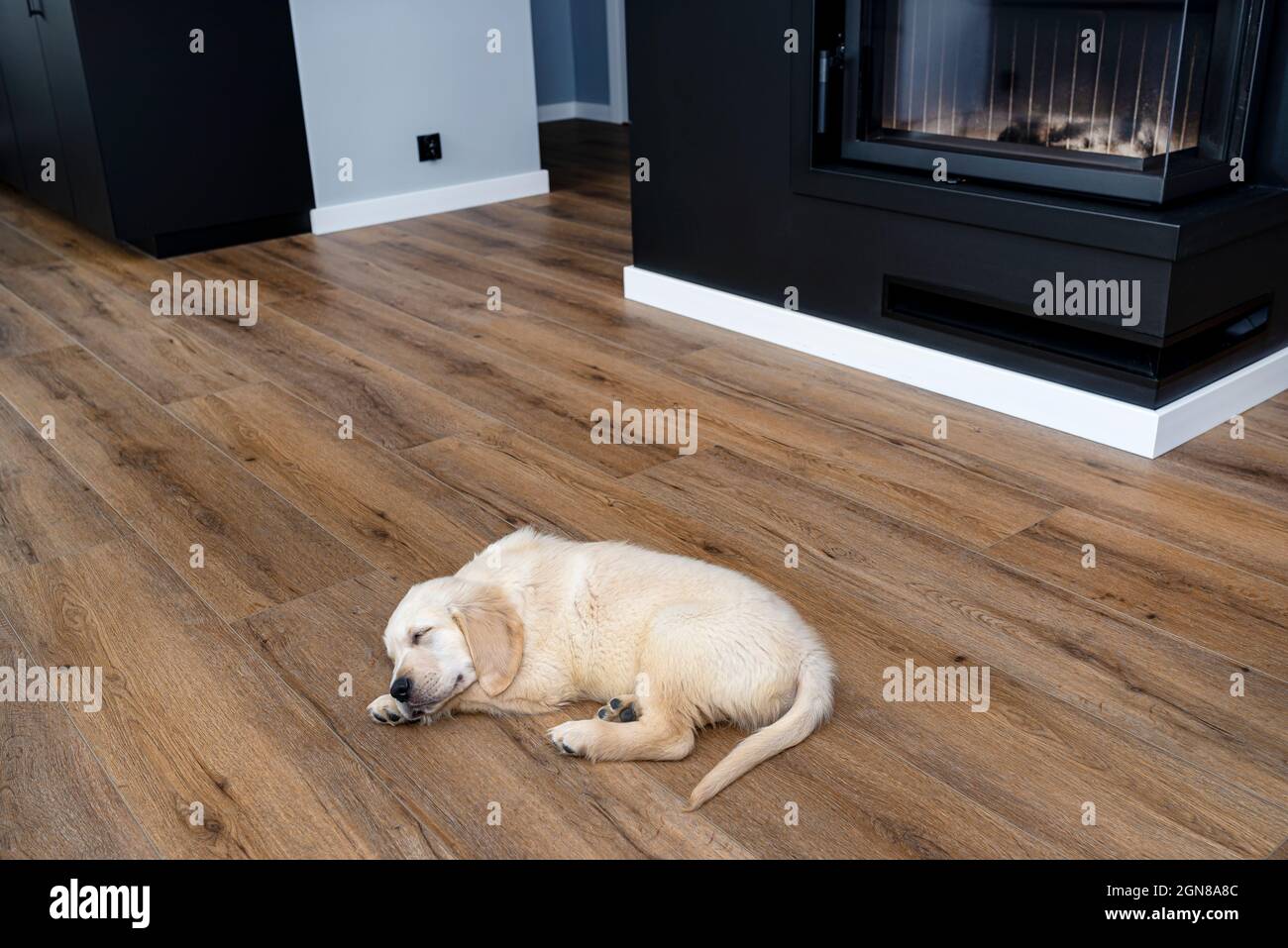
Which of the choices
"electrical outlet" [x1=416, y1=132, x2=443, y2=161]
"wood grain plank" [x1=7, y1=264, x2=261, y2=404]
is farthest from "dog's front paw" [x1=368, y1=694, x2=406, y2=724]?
"electrical outlet" [x1=416, y1=132, x2=443, y2=161]

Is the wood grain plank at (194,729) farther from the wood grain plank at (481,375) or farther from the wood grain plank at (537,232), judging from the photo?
the wood grain plank at (537,232)

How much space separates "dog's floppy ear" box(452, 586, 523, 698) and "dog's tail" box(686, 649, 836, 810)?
0.31 meters

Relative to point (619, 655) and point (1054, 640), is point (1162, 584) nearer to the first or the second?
point (1054, 640)

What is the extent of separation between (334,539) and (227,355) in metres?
1.20

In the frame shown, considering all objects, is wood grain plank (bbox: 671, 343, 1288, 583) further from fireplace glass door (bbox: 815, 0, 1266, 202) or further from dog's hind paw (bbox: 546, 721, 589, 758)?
dog's hind paw (bbox: 546, 721, 589, 758)

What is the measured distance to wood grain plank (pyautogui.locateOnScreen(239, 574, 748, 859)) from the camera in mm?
1345

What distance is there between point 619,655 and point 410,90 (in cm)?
342

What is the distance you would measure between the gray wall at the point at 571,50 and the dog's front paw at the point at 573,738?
18.7ft

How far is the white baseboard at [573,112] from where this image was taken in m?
6.71

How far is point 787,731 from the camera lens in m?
1.42

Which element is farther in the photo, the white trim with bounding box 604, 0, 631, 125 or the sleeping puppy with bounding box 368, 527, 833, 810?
the white trim with bounding box 604, 0, 631, 125

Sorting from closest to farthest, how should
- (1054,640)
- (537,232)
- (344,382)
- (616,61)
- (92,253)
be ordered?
(1054,640) → (344,382) → (92,253) → (537,232) → (616,61)

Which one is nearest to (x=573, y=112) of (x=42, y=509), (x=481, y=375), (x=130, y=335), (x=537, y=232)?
(x=537, y=232)

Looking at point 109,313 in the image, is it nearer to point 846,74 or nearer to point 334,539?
point 334,539
